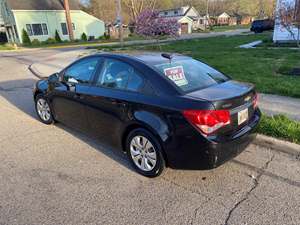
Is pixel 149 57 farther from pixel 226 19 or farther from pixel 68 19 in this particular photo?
pixel 226 19

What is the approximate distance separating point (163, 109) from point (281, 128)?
7.39 ft

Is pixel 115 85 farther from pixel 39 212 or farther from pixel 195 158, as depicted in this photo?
pixel 39 212

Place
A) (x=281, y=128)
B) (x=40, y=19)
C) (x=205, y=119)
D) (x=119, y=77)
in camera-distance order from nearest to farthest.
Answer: (x=205, y=119) < (x=119, y=77) < (x=281, y=128) < (x=40, y=19)

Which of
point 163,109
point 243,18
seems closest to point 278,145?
point 163,109

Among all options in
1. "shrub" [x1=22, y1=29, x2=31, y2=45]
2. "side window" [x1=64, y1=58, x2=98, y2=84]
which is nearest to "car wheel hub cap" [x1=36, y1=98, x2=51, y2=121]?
"side window" [x1=64, y1=58, x2=98, y2=84]

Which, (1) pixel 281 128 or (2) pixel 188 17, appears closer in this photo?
(1) pixel 281 128

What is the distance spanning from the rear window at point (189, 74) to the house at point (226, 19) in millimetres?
79862

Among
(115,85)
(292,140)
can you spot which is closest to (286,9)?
(292,140)

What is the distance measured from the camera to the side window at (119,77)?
129 inches

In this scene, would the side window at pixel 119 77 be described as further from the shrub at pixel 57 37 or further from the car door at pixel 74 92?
the shrub at pixel 57 37

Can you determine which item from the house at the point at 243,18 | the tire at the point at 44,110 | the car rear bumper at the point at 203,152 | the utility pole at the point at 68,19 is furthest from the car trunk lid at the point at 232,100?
the house at the point at 243,18

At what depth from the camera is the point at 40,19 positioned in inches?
1329

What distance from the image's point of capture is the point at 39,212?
266 centimetres

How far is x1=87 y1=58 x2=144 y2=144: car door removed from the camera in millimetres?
3285
